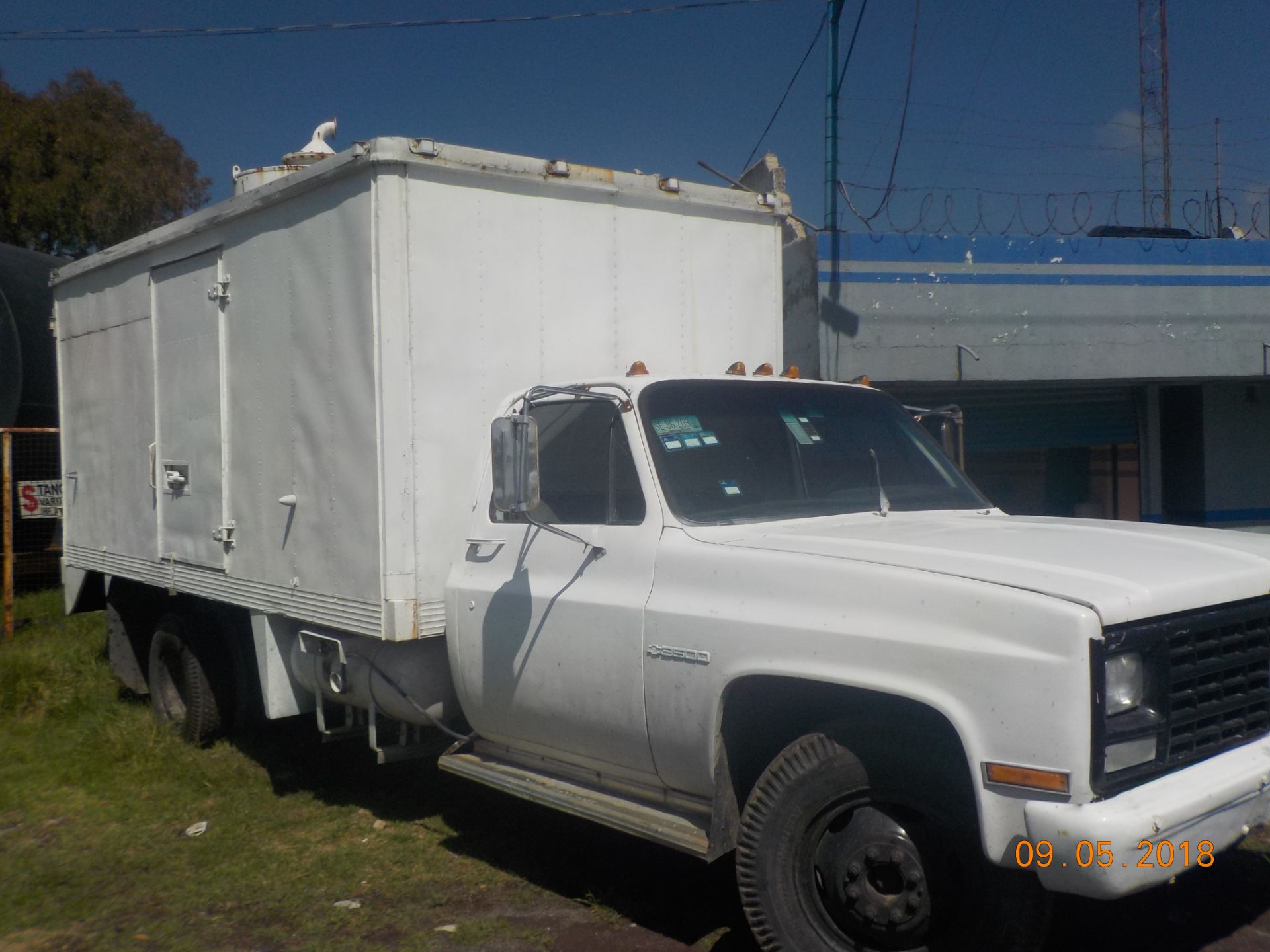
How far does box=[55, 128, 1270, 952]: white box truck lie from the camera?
3.12 metres

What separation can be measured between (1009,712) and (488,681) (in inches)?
91.5

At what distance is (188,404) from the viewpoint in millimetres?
6520

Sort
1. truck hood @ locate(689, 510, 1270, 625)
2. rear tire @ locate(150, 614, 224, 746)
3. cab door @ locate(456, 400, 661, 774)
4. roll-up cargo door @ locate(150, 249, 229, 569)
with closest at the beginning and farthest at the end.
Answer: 1. truck hood @ locate(689, 510, 1270, 625)
2. cab door @ locate(456, 400, 661, 774)
3. roll-up cargo door @ locate(150, 249, 229, 569)
4. rear tire @ locate(150, 614, 224, 746)

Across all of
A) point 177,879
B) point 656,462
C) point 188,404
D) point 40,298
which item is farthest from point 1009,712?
point 40,298

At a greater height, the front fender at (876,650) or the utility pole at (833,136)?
the utility pole at (833,136)

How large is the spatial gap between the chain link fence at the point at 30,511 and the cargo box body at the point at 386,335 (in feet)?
13.5

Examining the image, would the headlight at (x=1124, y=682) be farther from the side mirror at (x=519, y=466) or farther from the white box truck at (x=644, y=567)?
the side mirror at (x=519, y=466)

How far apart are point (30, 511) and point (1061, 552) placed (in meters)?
10.2

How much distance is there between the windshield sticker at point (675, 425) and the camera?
438cm

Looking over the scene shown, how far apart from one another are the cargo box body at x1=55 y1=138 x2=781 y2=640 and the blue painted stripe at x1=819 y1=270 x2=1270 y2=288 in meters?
5.44

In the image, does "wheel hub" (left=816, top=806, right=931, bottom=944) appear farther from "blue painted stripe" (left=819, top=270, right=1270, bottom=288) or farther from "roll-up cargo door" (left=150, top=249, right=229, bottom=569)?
"blue painted stripe" (left=819, top=270, right=1270, bottom=288)

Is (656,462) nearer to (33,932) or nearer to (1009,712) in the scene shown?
(1009,712)

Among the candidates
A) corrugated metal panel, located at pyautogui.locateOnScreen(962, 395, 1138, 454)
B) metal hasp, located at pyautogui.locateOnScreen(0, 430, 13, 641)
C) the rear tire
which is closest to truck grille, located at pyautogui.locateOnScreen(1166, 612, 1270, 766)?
the rear tire

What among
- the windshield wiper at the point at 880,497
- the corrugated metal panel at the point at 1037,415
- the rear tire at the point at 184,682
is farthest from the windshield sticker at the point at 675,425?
the corrugated metal panel at the point at 1037,415
